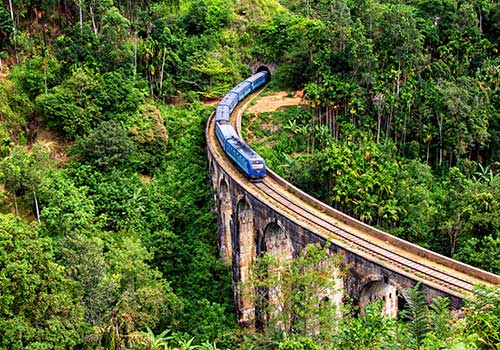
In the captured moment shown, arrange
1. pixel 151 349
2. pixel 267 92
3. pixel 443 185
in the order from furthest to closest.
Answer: pixel 267 92 < pixel 443 185 < pixel 151 349

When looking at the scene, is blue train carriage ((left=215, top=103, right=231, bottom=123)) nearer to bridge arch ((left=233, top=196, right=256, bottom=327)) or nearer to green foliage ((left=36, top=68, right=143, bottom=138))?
green foliage ((left=36, top=68, right=143, bottom=138))

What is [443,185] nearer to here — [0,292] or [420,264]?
Result: [420,264]

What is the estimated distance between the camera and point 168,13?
75500mm

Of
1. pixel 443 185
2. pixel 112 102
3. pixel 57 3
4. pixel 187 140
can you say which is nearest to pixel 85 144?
pixel 112 102

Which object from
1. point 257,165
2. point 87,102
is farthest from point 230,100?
point 257,165

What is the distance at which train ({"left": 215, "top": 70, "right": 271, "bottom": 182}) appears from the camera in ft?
143

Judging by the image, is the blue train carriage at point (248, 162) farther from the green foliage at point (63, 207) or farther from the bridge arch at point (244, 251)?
the green foliage at point (63, 207)

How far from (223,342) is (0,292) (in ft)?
45.3

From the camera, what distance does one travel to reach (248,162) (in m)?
43.4

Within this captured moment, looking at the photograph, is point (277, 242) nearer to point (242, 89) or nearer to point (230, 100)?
point (230, 100)

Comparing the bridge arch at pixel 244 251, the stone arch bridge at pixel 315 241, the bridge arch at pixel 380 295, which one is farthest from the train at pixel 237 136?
the bridge arch at pixel 380 295

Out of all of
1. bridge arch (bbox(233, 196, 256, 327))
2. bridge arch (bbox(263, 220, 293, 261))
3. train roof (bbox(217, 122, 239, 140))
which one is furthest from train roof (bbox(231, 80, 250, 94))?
bridge arch (bbox(263, 220, 293, 261))

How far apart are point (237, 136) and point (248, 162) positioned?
784 cm

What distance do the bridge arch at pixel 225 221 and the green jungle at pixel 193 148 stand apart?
1.61 m
